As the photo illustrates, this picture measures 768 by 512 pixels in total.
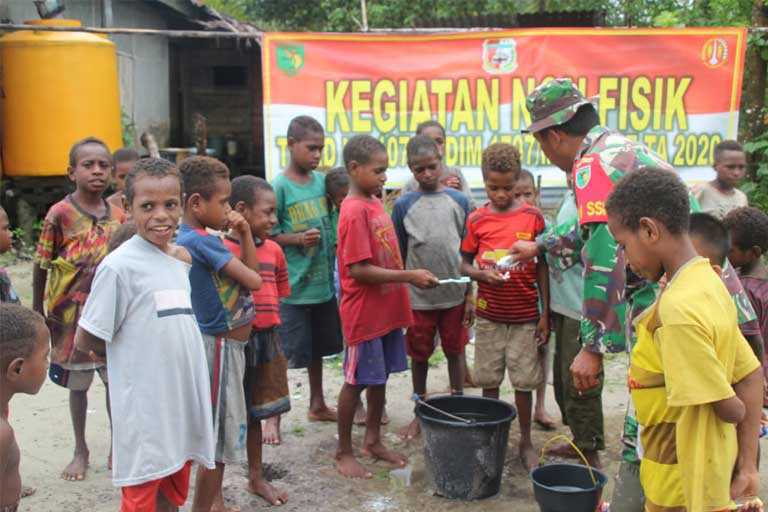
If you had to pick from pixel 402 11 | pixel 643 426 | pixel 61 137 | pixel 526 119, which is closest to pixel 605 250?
pixel 643 426

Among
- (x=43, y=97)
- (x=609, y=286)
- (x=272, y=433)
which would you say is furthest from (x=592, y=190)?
(x=43, y=97)

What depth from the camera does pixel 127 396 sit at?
9.72 ft

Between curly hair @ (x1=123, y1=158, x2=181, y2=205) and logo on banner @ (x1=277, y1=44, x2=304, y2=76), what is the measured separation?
4575 mm

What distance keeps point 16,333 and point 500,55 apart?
6189 mm

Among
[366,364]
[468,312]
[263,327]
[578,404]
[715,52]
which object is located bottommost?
[578,404]

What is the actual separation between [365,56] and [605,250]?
5123 mm

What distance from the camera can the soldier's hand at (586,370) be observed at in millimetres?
3113

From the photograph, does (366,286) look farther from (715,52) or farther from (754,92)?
(754,92)

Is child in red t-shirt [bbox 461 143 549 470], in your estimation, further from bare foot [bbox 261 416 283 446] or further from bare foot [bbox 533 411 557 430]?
bare foot [bbox 261 416 283 446]

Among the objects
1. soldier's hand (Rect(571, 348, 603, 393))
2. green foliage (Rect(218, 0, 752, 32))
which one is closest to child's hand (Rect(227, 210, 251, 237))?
soldier's hand (Rect(571, 348, 603, 393))

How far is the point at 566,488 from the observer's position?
3.66 m

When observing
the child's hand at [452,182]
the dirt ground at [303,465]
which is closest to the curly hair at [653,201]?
the dirt ground at [303,465]

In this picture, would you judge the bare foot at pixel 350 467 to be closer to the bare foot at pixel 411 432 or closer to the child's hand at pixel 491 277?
the bare foot at pixel 411 432

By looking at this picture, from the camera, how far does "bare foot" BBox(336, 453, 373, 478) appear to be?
14.3 feet
